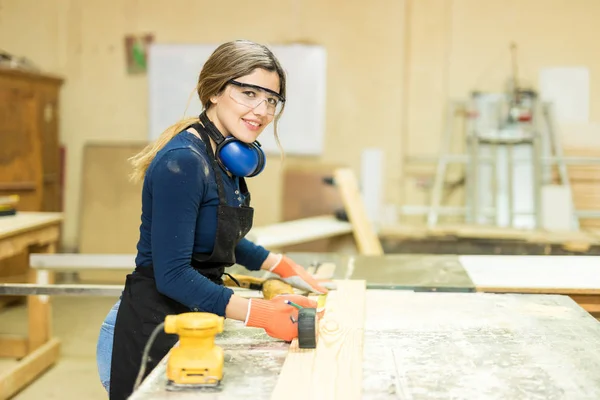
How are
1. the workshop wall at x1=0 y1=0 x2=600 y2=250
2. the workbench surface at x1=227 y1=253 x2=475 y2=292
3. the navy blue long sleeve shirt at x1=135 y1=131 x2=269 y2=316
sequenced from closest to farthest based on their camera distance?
the navy blue long sleeve shirt at x1=135 y1=131 x2=269 y2=316 < the workbench surface at x1=227 y1=253 x2=475 y2=292 < the workshop wall at x1=0 y1=0 x2=600 y2=250

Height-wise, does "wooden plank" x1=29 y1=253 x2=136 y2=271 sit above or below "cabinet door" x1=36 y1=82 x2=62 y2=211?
below

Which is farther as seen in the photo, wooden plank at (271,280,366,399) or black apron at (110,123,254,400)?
black apron at (110,123,254,400)

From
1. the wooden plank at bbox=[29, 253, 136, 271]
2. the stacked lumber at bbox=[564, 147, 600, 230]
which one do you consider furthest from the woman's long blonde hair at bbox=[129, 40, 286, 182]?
the stacked lumber at bbox=[564, 147, 600, 230]

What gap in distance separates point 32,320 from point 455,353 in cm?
312

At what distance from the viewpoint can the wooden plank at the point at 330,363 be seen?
1287mm

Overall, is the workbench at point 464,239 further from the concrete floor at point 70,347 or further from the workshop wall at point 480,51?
the concrete floor at point 70,347

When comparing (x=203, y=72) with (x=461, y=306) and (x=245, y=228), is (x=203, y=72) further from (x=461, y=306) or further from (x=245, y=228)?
(x=461, y=306)

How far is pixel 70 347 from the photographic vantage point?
Answer: 13.9 feet

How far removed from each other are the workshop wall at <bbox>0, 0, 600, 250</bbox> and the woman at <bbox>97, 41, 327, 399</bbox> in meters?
4.33

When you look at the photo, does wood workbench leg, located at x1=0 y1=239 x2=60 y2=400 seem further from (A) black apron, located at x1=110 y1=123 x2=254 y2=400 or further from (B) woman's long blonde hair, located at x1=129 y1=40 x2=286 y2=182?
(B) woman's long blonde hair, located at x1=129 y1=40 x2=286 y2=182

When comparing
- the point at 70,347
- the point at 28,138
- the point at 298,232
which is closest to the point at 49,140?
the point at 28,138

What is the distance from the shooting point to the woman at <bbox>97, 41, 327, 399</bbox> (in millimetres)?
1516

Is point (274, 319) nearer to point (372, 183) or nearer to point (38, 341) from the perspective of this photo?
point (38, 341)

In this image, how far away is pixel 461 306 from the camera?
1.96 m
